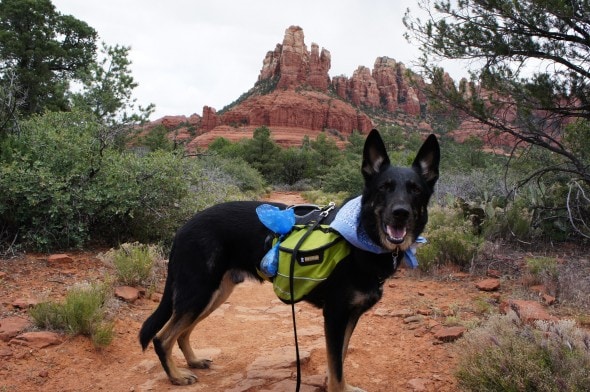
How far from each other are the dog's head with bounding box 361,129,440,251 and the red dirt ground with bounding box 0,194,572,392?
1354 mm

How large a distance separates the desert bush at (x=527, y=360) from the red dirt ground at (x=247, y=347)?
477 millimetres

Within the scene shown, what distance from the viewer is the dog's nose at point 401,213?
118 inches

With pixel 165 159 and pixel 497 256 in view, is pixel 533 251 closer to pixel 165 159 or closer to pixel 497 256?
pixel 497 256

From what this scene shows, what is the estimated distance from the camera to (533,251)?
26.0 ft

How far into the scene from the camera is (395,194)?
10.3 feet

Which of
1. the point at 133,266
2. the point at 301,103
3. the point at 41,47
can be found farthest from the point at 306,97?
the point at 133,266

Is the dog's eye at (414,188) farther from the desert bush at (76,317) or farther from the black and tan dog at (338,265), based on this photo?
the desert bush at (76,317)

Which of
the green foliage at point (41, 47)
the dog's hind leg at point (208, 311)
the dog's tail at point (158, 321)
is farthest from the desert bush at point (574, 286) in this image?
the green foliage at point (41, 47)

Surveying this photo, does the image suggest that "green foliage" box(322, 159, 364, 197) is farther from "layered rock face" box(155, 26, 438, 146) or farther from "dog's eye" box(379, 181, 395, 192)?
"layered rock face" box(155, 26, 438, 146)

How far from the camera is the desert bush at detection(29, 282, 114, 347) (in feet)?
14.4

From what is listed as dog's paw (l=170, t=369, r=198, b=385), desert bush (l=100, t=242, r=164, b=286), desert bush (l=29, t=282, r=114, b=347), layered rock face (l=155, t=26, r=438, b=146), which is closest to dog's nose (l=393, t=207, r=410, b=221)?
dog's paw (l=170, t=369, r=198, b=385)

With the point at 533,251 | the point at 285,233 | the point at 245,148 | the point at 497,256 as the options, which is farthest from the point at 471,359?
the point at 245,148

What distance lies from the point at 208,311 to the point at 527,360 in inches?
98.0

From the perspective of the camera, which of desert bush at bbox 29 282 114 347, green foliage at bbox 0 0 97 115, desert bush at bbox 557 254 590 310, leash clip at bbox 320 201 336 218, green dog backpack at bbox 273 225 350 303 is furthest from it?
green foliage at bbox 0 0 97 115
